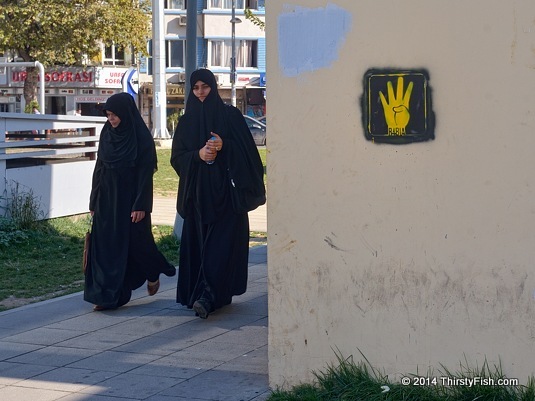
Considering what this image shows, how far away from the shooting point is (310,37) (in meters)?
4.96

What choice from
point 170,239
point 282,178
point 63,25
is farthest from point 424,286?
point 63,25

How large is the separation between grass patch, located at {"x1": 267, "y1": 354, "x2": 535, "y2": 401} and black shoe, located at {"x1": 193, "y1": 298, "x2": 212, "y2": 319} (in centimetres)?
209

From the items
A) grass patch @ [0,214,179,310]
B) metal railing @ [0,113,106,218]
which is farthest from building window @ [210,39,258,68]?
grass patch @ [0,214,179,310]

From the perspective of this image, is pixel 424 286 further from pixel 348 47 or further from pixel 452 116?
pixel 348 47

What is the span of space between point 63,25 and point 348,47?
33805 millimetres

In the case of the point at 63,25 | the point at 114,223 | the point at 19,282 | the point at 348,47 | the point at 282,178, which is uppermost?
the point at 63,25

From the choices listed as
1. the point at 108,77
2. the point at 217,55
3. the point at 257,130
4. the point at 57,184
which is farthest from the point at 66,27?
the point at 57,184

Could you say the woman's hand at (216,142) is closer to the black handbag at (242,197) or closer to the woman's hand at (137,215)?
the black handbag at (242,197)

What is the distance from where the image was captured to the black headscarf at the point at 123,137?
7.70 meters

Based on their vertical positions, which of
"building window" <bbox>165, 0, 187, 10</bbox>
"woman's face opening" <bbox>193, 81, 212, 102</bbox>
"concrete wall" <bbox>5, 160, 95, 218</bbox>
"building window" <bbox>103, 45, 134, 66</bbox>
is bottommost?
"concrete wall" <bbox>5, 160, 95, 218</bbox>

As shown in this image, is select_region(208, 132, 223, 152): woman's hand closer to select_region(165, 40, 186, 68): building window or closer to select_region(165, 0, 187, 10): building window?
select_region(165, 40, 186, 68): building window

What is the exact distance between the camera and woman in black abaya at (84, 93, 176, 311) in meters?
7.72

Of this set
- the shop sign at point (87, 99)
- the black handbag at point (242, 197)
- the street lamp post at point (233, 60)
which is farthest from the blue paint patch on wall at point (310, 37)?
the shop sign at point (87, 99)

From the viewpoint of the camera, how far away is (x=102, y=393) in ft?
17.5
